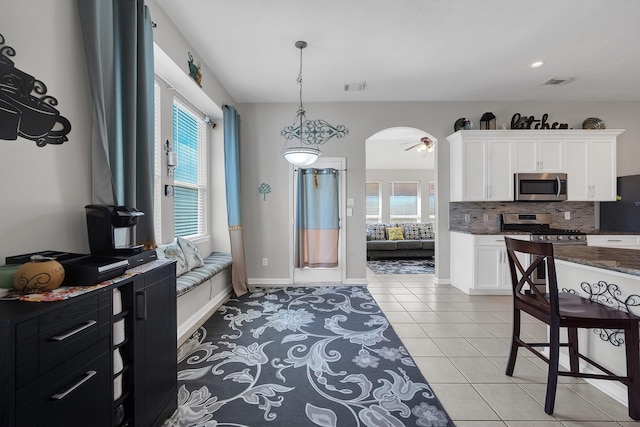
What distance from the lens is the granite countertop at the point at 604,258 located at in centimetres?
158

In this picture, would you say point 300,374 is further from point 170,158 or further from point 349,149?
A: point 349,149

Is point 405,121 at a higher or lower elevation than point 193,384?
higher

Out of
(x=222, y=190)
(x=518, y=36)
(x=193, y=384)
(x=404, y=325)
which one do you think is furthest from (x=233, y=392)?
(x=518, y=36)

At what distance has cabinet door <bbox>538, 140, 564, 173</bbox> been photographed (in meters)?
4.15

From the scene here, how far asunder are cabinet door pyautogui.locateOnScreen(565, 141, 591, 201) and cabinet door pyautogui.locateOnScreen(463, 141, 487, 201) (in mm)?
1219

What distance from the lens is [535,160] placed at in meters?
4.17

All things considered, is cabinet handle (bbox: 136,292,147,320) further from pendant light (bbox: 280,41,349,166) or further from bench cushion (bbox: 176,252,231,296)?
pendant light (bbox: 280,41,349,166)

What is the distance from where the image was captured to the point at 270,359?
2.33 metres

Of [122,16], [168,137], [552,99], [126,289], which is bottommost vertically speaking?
[126,289]

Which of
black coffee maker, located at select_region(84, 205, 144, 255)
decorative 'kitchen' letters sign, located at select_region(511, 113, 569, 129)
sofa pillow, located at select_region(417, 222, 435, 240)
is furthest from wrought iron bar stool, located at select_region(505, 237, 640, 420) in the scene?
sofa pillow, located at select_region(417, 222, 435, 240)

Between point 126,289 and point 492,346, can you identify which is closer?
point 126,289

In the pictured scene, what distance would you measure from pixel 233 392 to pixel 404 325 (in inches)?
72.5

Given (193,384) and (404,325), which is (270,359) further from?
(404,325)

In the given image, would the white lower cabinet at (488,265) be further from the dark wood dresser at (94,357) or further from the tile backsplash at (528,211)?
the dark wood dresser at (94,357)
